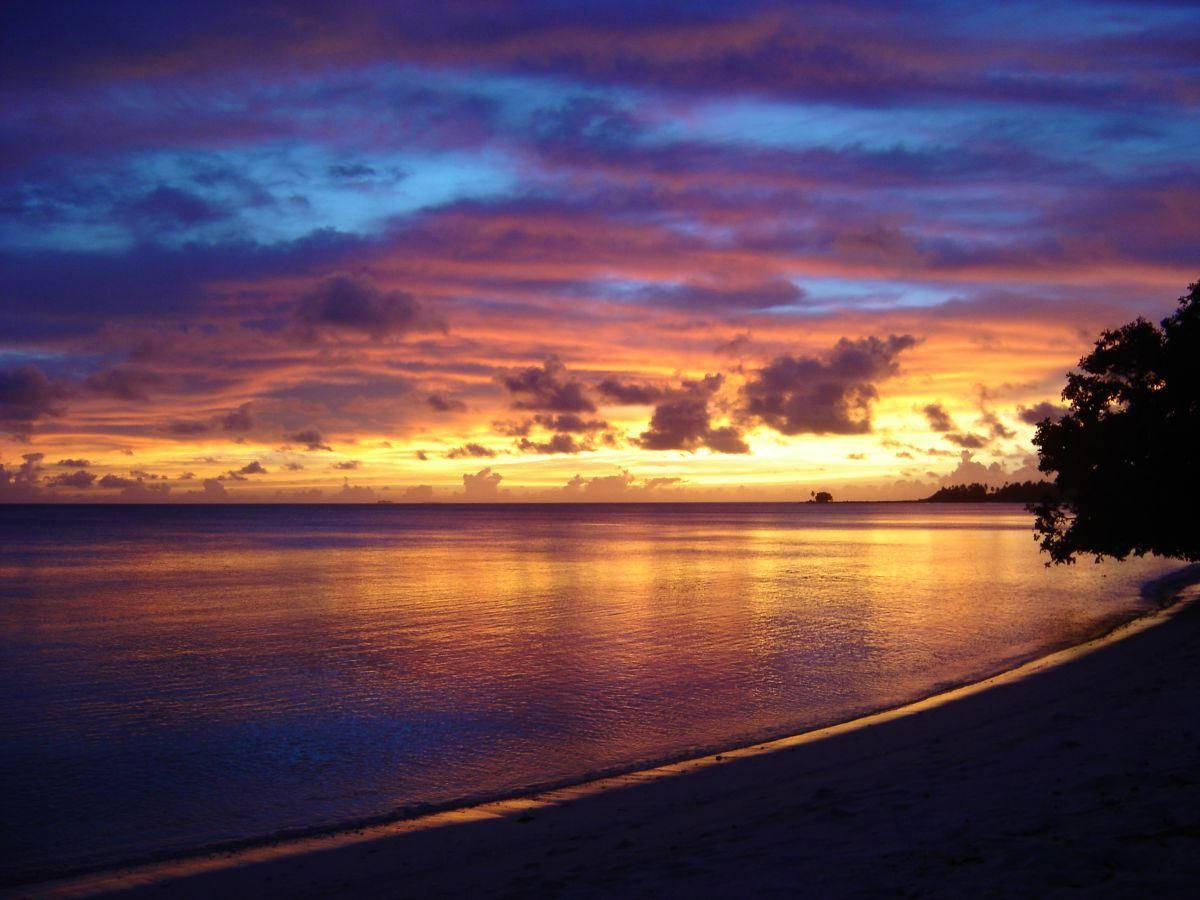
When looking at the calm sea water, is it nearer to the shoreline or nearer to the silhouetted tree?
the shoreline

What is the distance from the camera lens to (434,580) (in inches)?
2224

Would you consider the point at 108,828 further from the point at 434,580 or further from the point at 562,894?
the point at 434,580

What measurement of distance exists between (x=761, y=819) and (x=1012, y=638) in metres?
22.8

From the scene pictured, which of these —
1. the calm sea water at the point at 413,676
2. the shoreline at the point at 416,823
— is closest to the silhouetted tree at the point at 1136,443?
the calm sea water at the point at 413,676

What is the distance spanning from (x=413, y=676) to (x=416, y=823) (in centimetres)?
1267

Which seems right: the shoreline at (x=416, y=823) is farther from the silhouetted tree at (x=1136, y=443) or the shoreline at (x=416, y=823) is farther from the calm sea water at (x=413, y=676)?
the silhouetted tree at (x=1136, y=443)

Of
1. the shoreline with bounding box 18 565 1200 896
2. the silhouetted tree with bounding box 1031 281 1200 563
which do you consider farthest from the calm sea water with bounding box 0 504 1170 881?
the silhouetted tree with bounding box 1031 281 1200 563

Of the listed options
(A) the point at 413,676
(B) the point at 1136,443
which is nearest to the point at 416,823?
(A) the point at 413,676

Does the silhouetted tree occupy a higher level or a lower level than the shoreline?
higher

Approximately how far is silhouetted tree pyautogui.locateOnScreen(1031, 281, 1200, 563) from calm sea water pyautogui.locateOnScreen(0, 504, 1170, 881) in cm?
403

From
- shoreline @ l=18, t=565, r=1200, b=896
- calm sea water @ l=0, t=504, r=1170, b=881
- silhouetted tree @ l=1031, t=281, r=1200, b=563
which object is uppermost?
silhouetted tree @ l=1031, t=281, r=1200, b=563

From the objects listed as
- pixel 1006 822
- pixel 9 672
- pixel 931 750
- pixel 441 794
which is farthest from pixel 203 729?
pixel 1006 822

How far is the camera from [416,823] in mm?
12719

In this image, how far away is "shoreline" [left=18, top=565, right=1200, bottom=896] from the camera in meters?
11.0
